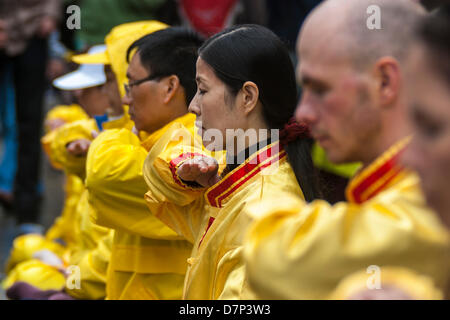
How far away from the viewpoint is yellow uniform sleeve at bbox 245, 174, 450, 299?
156cm

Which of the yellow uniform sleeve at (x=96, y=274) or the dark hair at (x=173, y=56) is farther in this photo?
the yellow uniform sleeve at (x=96, y=274)

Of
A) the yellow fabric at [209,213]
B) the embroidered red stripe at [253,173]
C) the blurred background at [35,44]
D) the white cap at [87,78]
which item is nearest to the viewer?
the yellow fabric at [209,213]

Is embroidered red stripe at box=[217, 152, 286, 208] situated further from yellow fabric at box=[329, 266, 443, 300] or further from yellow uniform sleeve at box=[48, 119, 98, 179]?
yellow uniform sleeve at box=[48, 119, 98, 179]

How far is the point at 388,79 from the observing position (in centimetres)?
183

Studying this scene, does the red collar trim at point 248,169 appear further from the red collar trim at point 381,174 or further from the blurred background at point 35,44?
the blurred background at point 35,44

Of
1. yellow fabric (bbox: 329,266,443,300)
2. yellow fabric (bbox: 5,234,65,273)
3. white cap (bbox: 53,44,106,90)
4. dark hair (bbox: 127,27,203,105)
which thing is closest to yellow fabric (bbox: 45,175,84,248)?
yellow fabric (bbox: 5,234,65,273)

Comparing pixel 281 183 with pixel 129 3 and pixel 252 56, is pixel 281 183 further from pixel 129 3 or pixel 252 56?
pixel 129 3

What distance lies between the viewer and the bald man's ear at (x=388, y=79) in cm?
182

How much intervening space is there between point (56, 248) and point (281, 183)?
10.8 ft

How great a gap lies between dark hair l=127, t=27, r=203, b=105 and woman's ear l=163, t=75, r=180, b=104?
0.02m

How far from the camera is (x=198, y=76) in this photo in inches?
111

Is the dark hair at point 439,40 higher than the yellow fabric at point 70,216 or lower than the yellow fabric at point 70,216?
lower

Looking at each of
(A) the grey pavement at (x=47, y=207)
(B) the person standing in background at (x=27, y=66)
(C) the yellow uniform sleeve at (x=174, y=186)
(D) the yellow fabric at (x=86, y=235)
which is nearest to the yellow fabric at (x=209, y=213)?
(C) the yellow uniform sleeve at (x=174, y=186)

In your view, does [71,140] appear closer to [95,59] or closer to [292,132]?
[95,59]
